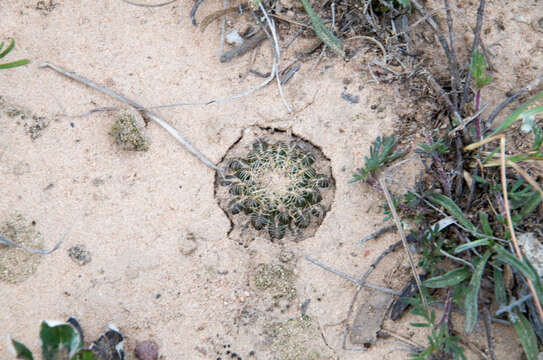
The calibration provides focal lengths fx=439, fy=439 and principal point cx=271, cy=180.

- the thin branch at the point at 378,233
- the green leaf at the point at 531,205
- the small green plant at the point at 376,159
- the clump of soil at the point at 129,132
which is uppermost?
the clump of soil at the point at 129,132

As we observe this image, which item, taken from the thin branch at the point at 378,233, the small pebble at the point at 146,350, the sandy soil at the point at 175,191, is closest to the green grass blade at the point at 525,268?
Result: the sandy soil at the point at 175,191

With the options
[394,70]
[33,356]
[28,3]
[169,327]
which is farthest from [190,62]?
[33,356]

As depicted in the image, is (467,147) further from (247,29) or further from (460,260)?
(247,29)

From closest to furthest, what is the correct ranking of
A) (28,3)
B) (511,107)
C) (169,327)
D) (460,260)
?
(460,260) → (169,327) → (511,107) → (28,3)

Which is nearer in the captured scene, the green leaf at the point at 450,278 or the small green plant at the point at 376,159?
the green leaf at the point at 450,278

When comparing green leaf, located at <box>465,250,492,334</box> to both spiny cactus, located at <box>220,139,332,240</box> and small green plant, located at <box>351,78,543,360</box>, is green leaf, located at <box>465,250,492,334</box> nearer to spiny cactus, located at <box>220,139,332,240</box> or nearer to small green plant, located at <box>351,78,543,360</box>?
small green plant, located at <box>351,78,543,360</box>

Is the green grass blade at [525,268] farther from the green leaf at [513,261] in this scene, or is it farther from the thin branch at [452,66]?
the thin branch at [452,66]

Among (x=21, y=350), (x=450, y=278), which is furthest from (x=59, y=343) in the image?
(x=450, y=278)
